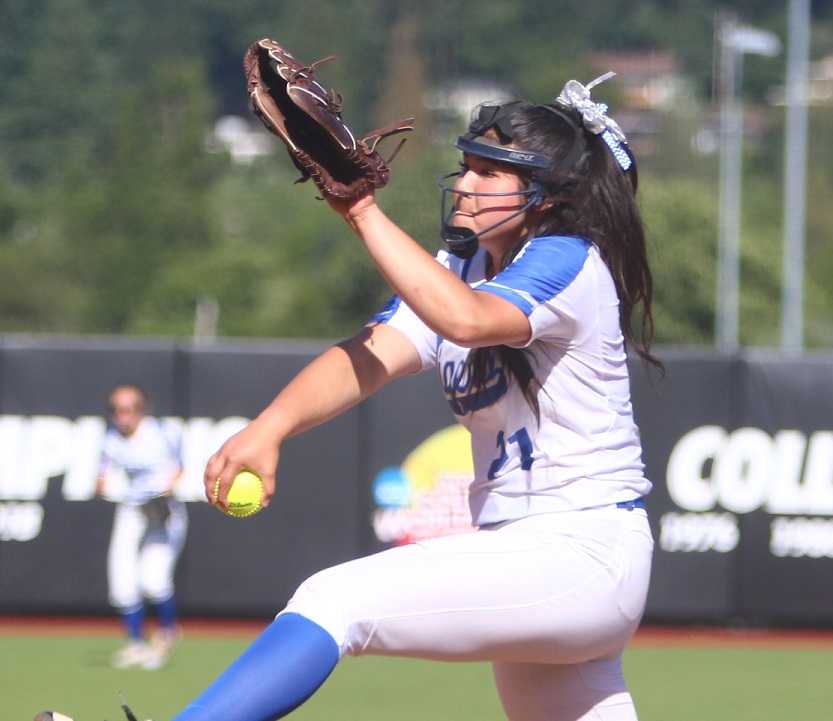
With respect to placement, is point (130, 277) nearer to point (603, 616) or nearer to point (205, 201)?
point (205, 201)

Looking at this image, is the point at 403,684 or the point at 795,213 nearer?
the point at 403,684

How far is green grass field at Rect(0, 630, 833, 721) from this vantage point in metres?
7.58

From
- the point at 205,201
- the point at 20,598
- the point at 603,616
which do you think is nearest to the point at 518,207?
the point at 603,616

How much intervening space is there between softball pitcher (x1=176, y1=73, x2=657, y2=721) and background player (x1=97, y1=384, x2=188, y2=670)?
5.97 metres

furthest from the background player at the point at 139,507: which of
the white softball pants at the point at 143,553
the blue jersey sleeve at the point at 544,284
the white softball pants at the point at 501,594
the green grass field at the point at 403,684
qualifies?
the blue jersey sleeve at the point at 544,284

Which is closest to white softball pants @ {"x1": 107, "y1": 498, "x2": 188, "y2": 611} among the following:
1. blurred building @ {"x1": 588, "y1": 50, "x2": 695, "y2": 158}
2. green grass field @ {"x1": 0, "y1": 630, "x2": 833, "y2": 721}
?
green grass field @ {"x1": 0, "y1": 630, "x2": 833, "y2": 721}

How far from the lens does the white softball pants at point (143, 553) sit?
369 inches

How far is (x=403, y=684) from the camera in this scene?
856 centimetres

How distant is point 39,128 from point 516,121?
71017 millimetres

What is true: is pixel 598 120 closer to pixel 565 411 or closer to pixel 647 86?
pixel 565 411

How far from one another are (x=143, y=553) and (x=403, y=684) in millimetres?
1909

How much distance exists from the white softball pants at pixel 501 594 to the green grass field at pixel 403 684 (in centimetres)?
402

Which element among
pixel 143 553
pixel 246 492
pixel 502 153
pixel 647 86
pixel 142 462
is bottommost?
pixel 143 553

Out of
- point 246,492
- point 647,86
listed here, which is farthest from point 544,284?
point 647,86
